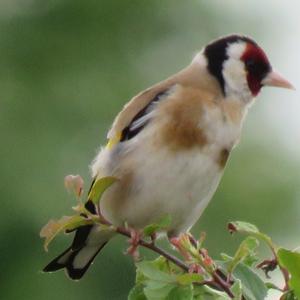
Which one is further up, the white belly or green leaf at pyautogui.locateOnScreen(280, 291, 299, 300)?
green leaf at pyautogui.locateOnScreen(280, 291, 299, 300)

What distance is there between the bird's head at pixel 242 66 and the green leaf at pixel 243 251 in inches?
37.6


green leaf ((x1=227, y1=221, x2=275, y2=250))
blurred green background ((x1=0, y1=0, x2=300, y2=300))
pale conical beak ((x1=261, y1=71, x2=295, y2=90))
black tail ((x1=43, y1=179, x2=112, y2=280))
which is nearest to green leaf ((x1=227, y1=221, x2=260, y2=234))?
green leaf ((x1=227, y1=221, x2=275, y2=250))

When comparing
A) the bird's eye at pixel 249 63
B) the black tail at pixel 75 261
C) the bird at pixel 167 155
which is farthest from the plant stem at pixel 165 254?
the bird's eye at pixel 249 63

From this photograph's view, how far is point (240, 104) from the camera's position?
9.80 ft

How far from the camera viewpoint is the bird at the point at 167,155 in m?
2.84

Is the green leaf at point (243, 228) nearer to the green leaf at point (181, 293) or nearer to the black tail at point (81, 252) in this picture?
the green leaf at point (181, 293)

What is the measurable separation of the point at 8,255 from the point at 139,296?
12.9 ft

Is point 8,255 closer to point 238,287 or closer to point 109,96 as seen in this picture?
point 109,96

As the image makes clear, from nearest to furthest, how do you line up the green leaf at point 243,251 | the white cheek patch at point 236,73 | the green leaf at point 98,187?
the green leaf at point 243,251, the green leaf at point 98,187, the white cheek patch at point 236,73

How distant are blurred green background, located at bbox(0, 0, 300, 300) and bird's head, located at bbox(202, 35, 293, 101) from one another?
185 cm

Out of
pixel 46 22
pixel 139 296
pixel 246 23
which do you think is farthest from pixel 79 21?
pixel 139 296

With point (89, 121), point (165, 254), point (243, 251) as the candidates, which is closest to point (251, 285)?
point (243, 251)

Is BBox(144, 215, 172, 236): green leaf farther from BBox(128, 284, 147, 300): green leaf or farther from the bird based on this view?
the bird

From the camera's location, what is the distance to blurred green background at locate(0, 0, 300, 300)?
19.1 ft
